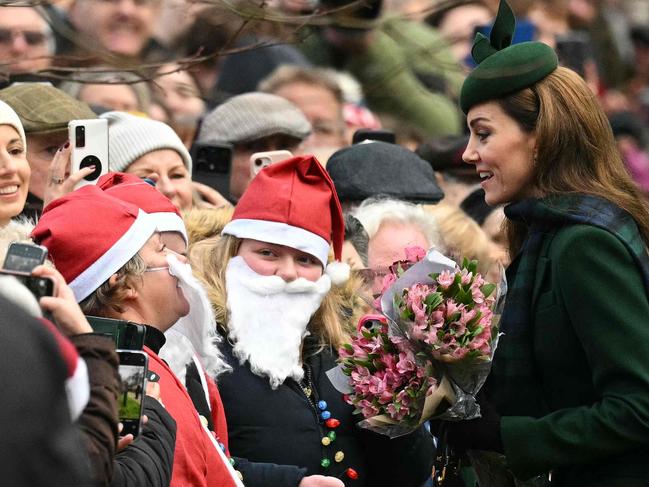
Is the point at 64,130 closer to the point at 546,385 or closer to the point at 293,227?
the point at 293,227

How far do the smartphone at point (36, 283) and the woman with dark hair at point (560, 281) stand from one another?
5.88 ft

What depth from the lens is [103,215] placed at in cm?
445

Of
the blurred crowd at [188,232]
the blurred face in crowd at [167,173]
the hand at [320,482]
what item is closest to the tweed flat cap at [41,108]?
the blurred crowd at [188,232]

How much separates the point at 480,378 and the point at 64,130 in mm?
2360

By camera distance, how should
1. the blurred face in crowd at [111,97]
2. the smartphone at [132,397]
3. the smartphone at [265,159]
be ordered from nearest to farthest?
the smartphone at [132,397], the smartphone at [265,159], the blurred face in crowd at [111,97]

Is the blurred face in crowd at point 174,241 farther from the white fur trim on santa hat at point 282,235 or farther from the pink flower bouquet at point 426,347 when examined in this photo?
the pink flower bouquet at point 426,347

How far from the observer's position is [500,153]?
15.7 feet

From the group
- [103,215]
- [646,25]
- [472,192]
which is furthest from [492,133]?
[646,25]

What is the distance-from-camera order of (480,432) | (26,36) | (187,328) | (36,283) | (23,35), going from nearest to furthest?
1. (36,283)
2. (480,432)
3. (187,328)
4. (23,35)
5. (26,36)

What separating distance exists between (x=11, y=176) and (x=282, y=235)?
39.8 inches

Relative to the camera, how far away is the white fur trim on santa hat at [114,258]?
4.36 meters

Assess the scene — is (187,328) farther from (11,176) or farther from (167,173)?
(167,173)

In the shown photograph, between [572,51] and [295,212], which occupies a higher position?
[295,212]

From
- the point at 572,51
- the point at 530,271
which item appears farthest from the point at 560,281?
the point at 572,51
